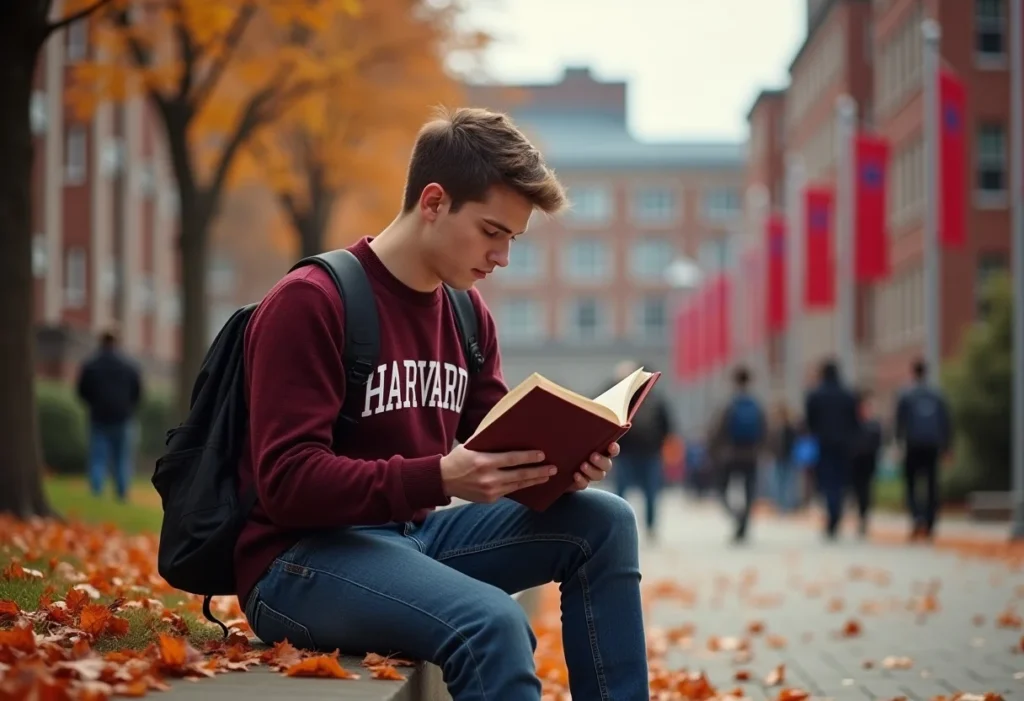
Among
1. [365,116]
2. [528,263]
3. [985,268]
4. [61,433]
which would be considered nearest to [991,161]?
[985,268]

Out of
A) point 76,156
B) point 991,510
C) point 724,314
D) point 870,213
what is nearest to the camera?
point 991,510

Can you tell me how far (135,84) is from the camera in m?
18.6

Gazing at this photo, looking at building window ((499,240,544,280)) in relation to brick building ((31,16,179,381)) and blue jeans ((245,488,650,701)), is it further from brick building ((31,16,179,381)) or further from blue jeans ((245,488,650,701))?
blue jeans ((245,488,650,701))

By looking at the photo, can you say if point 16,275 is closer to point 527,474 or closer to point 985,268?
point 527,474

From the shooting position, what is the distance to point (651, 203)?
97062 mm

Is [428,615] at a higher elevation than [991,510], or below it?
higher

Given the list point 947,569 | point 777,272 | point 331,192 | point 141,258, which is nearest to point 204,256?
point 331,192

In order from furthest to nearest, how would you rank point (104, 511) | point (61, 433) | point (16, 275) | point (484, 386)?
1. point (61, 433)
2. point (104, 511)
3. point (16, 275)
4. point (484, 386)

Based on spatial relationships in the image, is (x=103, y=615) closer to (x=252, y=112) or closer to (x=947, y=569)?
(x=947, y=569)

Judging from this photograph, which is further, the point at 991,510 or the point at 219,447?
the point at 991,510

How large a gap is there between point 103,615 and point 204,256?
1541 centimetres

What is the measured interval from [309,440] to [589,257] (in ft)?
307

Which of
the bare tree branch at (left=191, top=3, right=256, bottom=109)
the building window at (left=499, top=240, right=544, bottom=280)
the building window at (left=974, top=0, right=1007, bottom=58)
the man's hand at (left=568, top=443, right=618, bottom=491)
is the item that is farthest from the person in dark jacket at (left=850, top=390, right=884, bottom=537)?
the building window at (left=499, top=240, right=544, bottom=280)

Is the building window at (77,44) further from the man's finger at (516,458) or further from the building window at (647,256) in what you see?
the building window at (647,256)
